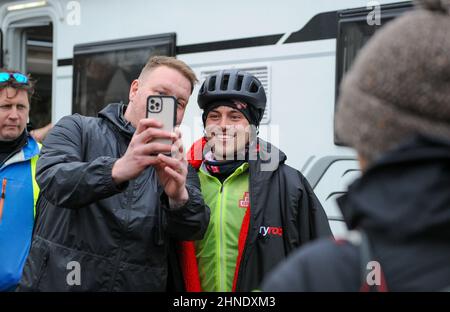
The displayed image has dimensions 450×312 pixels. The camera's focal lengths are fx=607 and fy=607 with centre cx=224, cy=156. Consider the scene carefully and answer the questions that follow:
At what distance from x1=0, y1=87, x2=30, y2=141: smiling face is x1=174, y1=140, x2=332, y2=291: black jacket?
1.52m

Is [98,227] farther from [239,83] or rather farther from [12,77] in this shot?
[12,77]

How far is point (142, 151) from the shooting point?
78.3 inches

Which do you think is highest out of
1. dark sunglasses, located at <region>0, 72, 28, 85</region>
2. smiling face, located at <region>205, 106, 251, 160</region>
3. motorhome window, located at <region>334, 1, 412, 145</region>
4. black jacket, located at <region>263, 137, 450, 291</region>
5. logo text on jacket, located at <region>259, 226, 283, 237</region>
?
motorhome window, located at <region>334, 1, 412, 145</region>

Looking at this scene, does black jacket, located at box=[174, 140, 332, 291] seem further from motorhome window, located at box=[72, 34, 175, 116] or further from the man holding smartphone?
motorhome window, located at box=[72, 34, 175, 116]

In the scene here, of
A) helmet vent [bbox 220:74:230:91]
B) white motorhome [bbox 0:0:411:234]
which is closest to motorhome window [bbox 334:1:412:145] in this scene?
white motorhome [bbox 0:0:411:234]

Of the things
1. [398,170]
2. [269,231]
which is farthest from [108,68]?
[398,170]

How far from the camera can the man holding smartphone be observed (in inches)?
80.1

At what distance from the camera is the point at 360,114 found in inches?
40.6

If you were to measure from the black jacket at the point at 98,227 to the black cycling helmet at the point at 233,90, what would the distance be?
0.56 m

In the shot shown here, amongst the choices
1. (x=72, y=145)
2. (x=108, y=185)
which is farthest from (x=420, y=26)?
(x=72, y=145)

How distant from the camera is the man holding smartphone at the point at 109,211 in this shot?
204 centimetres
